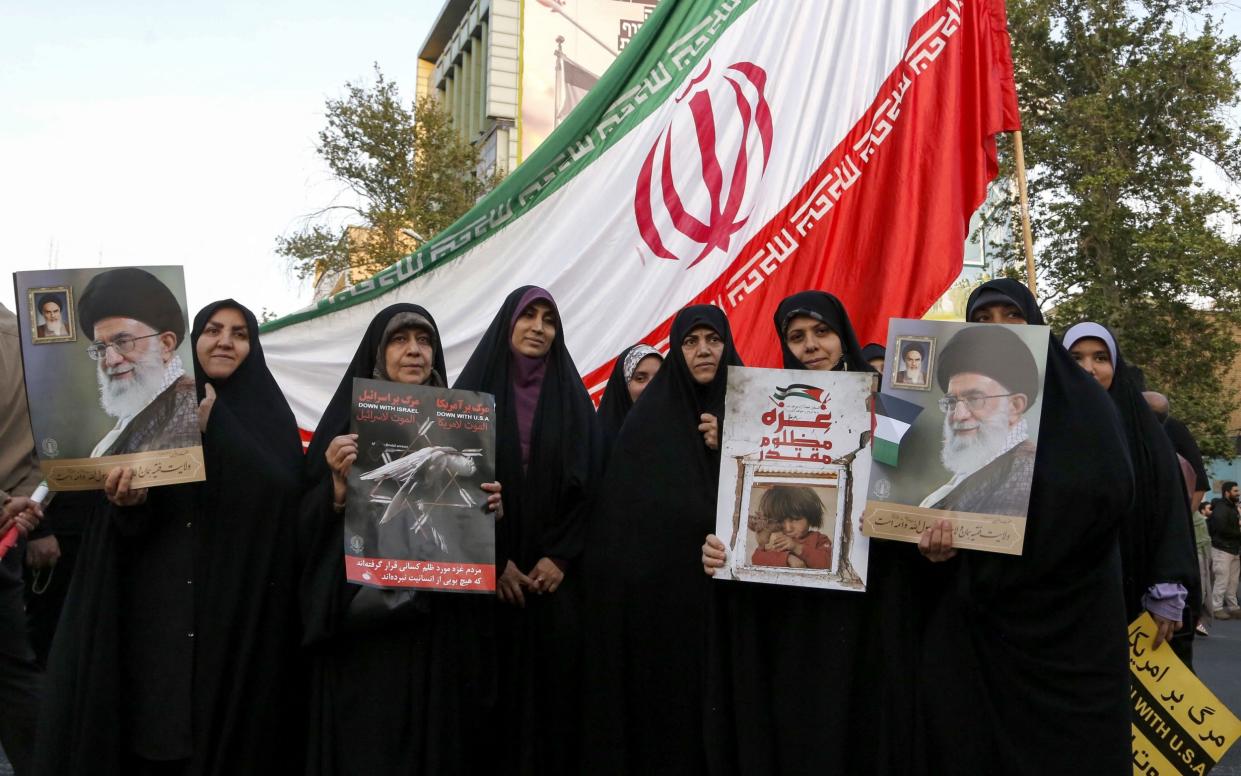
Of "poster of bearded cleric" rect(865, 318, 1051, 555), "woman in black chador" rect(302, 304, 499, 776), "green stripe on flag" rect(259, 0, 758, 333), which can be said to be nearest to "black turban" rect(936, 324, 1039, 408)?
"poster of bearded cleric" rect(865, 318, 1051, 555)

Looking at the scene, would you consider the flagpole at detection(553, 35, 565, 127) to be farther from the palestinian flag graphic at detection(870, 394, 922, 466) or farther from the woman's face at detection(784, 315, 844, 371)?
the palestinian flag graphic at detection(870, 394, 922, 466)

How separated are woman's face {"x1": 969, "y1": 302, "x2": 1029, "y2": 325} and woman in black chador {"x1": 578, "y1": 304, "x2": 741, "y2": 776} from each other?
757 mm

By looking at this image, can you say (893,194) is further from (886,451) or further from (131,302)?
→ (131,302)

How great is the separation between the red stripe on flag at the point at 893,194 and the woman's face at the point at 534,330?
133 centimetres

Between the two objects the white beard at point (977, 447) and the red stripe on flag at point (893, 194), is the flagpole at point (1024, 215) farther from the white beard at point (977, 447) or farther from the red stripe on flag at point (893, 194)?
the white beard at point (977, 447)

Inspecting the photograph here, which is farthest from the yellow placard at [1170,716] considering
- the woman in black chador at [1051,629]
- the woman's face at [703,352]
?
the woman's face at [703,352]

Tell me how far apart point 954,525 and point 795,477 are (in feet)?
1.40

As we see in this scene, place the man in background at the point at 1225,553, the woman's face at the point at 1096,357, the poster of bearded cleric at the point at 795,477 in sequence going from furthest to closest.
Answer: the man in background at the point at 1225,553 < the woman's face at the point at 1096,357 < the poster of bearded cleric at the point at 795,477

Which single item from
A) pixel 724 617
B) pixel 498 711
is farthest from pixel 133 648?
pixel 724 617

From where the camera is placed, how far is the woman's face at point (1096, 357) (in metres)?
3.93

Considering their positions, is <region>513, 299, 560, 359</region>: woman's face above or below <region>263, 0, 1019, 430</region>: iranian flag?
below

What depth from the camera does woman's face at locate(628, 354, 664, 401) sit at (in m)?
4.73

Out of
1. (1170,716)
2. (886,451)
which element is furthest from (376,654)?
(1170,716)

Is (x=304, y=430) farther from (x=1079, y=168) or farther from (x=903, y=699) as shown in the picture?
(x=1079, y=168)
